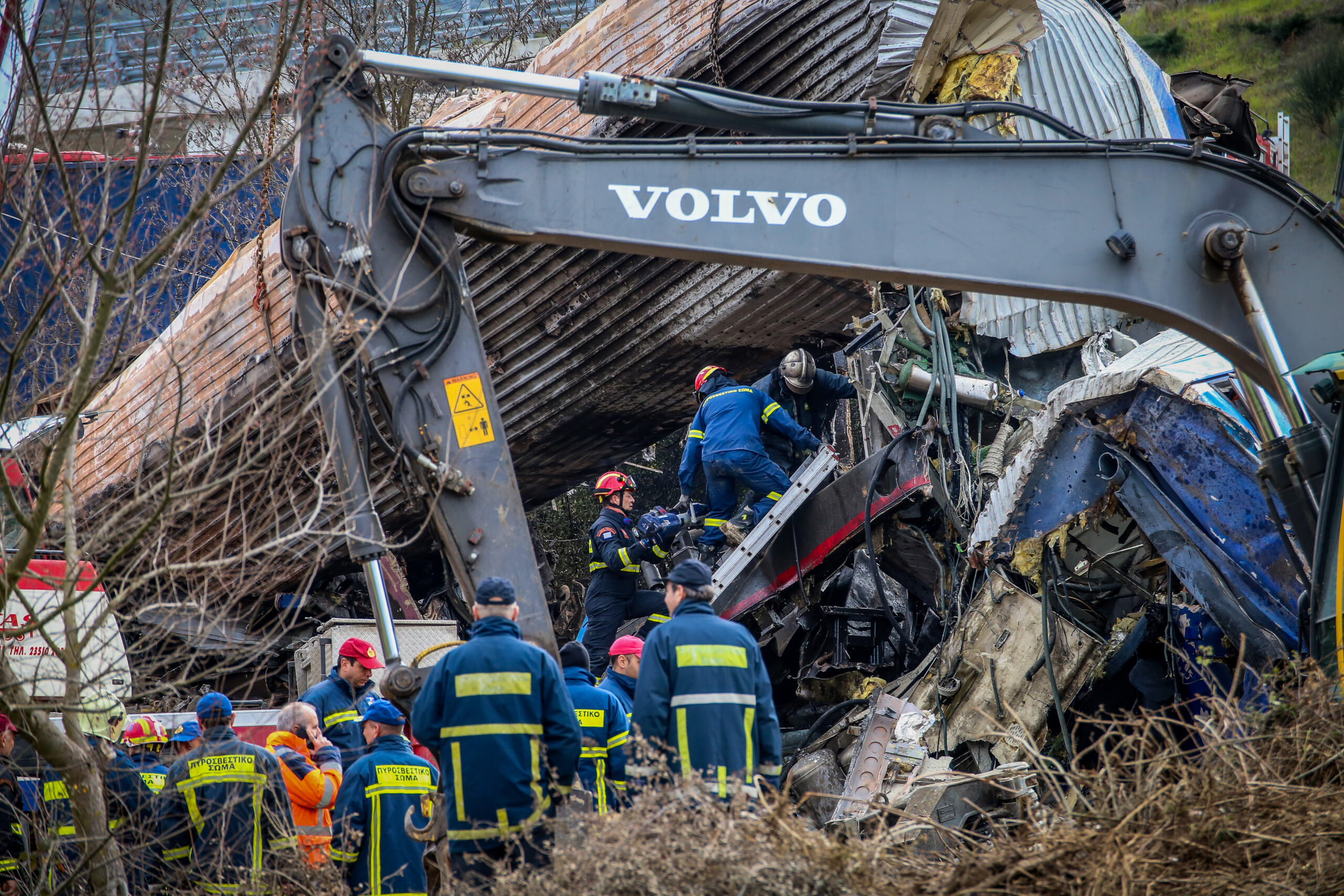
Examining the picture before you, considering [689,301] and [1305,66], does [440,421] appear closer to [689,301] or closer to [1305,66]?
[689,301]

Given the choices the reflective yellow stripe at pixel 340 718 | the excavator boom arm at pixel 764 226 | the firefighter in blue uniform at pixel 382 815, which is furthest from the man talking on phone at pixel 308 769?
the excavator boom arm at pixel 764 226

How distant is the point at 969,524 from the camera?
22.1ft

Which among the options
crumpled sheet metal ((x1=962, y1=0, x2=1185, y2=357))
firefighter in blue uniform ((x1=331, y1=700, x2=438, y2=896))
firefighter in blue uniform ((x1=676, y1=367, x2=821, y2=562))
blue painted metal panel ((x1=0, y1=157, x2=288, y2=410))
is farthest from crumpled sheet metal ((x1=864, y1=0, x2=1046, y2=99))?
firefighter in blue uniform ((x1=331, y1=700, x2=438, y2=896))

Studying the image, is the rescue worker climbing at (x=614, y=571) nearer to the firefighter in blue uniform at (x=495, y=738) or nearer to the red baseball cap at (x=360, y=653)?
the red baseball cap at (x=360, y=653)

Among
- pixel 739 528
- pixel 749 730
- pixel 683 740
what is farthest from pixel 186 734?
pixel 739 528

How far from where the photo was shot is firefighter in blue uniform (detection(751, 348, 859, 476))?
8117mm

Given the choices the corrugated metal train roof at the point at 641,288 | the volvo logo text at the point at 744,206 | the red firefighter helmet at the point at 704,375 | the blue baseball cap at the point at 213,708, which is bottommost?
the blue baseball cap at the point at 213,708

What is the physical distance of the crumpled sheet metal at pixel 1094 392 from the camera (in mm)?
5578

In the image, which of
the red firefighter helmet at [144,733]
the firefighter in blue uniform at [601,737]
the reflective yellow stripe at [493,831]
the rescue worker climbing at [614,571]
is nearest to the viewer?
the reflective yellow stripe at [493,831]

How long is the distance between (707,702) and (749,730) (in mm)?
201

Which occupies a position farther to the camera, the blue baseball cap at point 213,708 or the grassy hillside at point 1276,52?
the grassy hillside at point 1276,52

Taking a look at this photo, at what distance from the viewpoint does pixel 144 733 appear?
5652mm

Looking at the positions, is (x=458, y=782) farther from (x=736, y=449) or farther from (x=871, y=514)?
(x=736, y=449)

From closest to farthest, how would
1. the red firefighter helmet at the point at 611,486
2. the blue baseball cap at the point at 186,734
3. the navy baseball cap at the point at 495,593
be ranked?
1. the navy baseball cap at the point at 495,593
2. the blue baseball cap at the point at 186,734
3. the red firefighter helmet at the point at 611,486
